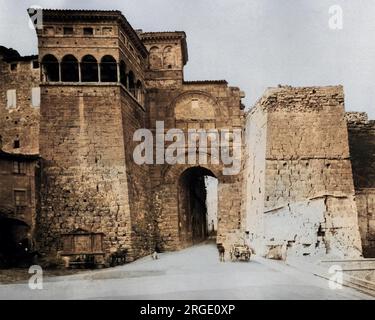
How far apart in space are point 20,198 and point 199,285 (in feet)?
37.3

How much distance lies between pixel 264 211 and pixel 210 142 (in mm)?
8410

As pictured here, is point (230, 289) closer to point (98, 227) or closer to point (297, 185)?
point (297, 185)

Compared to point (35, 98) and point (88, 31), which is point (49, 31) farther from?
point (35, 98)

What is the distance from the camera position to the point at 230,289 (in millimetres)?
9328

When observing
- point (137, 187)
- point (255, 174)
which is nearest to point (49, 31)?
point (137, 187)

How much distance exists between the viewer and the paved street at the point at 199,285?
8742 mm

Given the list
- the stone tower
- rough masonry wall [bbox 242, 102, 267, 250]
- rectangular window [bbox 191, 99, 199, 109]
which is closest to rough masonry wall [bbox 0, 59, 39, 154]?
the stone tower

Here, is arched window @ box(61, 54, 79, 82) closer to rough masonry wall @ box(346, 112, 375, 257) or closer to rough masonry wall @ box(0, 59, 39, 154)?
rough masonry wall @ box(0, 59, 39, 154)

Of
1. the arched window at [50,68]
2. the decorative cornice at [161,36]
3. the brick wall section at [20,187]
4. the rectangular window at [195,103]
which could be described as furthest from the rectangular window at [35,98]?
the rectangular window at [195,103]

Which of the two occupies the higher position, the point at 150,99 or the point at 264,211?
the point at 150,99

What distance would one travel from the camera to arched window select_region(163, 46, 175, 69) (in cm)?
2389
